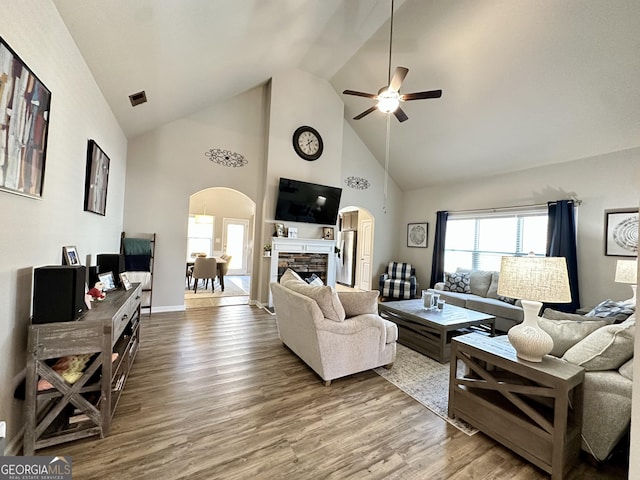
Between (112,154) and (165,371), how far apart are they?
109 inches

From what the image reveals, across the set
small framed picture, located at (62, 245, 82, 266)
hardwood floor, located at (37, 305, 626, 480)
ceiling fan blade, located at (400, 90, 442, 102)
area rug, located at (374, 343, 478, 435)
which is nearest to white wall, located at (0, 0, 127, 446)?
small framed picture, located at (62, 245, 82, 266)

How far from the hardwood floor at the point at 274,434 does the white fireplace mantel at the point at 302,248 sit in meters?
2.42

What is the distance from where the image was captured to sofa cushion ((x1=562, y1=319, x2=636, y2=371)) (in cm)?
168

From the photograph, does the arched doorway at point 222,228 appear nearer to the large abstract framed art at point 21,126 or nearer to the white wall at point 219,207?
the white wall at point 219,207

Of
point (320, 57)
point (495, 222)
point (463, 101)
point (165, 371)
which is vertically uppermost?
point (320, 57)

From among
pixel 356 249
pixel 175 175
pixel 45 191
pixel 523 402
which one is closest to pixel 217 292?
pixel 175 175

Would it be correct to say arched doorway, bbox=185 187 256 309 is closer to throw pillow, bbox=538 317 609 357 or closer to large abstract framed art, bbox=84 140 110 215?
large abstract framed art, bbox=84 140 110 215

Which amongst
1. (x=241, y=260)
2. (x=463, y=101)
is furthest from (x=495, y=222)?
(x=241, y=260)

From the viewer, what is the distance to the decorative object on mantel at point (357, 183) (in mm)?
6434

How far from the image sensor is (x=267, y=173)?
5141 mm

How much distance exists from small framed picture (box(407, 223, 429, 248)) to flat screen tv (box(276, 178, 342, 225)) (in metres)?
2.34

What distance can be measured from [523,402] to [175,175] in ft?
Answer: 17.6

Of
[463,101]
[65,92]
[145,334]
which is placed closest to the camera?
[65,92]

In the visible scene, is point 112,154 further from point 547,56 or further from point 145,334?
point 547,56
